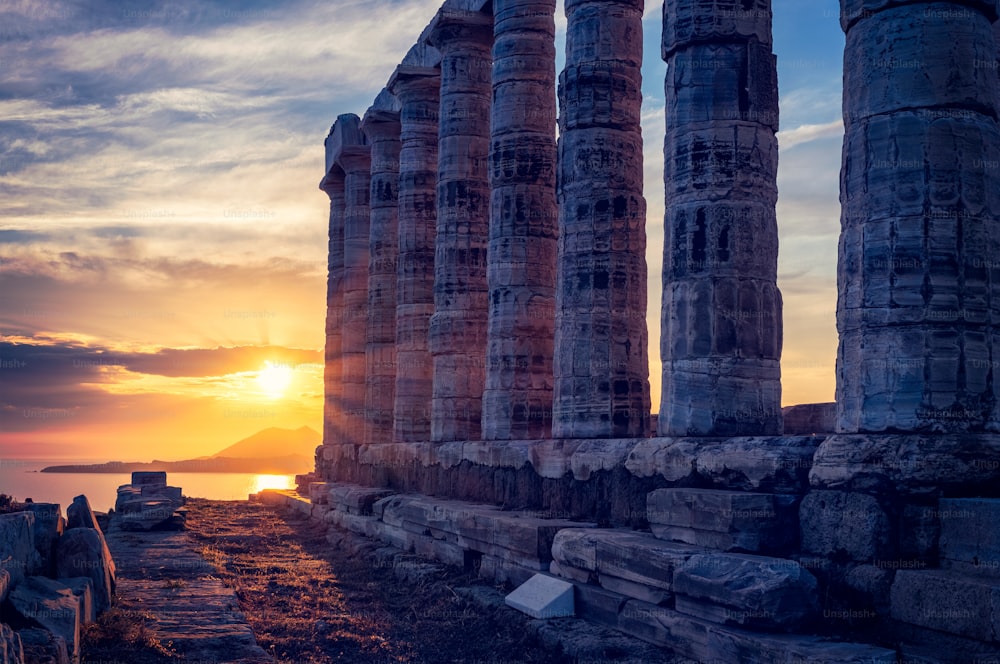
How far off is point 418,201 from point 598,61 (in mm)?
9556

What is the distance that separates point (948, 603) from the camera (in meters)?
8.20

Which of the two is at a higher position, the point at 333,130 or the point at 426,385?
the point at 333,130

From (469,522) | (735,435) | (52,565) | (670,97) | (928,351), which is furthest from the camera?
(469,522)

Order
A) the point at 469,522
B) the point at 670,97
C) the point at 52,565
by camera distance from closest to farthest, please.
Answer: the point at 52,565 → the point at 670,97 → the point at 469,522

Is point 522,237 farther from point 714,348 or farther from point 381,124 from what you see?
point 381,124

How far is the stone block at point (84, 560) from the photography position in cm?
1074

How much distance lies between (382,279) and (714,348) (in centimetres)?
1580

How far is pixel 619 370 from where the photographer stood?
15516 mm

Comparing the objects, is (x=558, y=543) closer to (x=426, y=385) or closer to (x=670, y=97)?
(x=670, y=97)

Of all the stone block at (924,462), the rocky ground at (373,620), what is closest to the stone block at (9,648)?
the rocky ground at (373,620)

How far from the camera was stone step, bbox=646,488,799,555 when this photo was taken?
10.1 meters

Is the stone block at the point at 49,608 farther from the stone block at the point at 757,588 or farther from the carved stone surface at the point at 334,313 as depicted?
the carved stone surface at the point at 334,313

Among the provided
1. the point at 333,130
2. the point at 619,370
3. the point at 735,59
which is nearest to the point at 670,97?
the point at 735,59

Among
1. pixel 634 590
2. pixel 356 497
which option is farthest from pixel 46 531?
pixel 356 497
